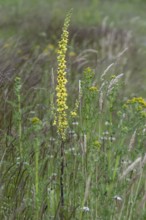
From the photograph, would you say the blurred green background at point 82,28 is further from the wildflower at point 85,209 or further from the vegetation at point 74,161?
the wildflower at point 85,209

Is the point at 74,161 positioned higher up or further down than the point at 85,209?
higher up

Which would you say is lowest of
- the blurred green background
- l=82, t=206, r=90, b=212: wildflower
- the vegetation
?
l=82, t=206, r=90, b=212: wildflower

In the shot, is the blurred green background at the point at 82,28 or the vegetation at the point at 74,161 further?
the blurred green background at the point at 82,28

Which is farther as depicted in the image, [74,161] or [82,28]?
[82,28]

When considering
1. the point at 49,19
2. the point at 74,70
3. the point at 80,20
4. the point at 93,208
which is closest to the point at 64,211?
the point at 93,208

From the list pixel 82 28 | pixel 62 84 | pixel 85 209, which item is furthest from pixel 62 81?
pixel 82 28

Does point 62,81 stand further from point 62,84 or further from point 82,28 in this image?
point 82,28

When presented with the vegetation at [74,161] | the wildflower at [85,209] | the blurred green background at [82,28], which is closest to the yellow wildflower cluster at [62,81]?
the vegetation at [74,161]

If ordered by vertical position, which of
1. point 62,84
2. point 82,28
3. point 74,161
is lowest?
point 74,161

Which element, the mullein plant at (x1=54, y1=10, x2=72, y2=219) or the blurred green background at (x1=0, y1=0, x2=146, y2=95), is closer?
the mullein plant at (x1=54, y1=10, x2=72, y2=219)

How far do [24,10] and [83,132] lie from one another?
9.58 metres

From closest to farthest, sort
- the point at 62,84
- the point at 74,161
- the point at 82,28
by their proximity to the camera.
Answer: the point at 62,84 → the point at 74,161 → the point at 82,28

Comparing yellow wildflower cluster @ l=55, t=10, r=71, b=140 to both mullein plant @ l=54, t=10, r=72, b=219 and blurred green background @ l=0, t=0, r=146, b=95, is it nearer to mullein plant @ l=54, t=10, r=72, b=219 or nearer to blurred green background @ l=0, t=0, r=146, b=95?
mullein plant @ l=54, t=10, r=72, b=219

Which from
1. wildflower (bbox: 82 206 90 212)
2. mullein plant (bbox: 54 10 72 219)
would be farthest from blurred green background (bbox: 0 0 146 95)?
wildflower (bbox: 82 206 90 212)
